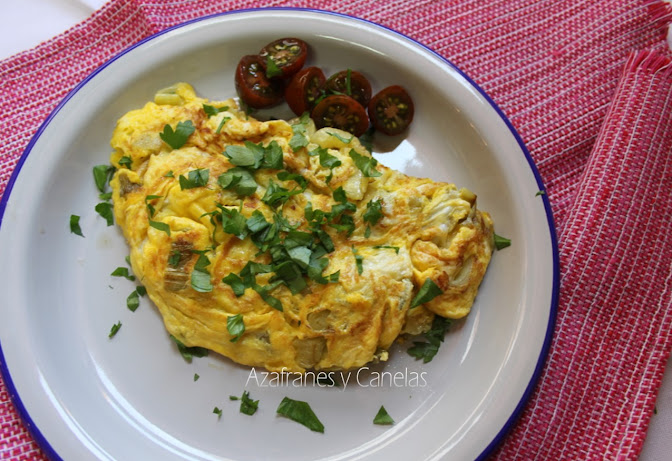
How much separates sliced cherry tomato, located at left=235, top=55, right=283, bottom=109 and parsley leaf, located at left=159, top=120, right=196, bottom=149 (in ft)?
1.64

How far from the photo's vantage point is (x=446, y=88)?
12.7 ft

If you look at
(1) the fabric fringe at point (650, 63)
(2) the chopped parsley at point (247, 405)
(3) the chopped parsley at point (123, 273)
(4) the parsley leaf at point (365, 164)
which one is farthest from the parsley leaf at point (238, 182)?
(1) the fabric fringe at point (650, 63)

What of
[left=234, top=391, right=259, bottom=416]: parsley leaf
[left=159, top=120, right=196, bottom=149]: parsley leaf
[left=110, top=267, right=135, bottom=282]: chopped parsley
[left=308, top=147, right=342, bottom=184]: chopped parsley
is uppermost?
[left=159, top=120, right=196, bottom=149]: parsley leaf

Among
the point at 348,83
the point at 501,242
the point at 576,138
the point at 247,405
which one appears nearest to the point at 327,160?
the point at 348,83

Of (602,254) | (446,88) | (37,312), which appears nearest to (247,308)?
(37,312)

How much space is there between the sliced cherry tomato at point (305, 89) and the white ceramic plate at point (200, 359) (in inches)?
13.5

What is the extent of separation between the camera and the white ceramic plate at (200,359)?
135 inches

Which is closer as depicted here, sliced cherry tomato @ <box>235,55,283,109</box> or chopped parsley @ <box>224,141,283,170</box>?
chopped parsley @ <box>224,141,283,170</box>

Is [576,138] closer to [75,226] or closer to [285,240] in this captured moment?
[285,240]

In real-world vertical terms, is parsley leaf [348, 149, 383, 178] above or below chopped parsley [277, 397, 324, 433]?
above

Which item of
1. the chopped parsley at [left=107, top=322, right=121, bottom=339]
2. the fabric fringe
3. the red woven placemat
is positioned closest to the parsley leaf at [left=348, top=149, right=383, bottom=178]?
the red woven placemat

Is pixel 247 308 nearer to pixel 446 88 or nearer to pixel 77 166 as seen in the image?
pixel 77 166

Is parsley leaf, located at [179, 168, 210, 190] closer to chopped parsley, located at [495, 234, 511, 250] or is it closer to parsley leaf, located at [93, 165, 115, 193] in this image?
parsley leaf, located at [93, 165, 115, 193]

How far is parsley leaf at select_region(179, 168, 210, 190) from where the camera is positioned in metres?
3.32
